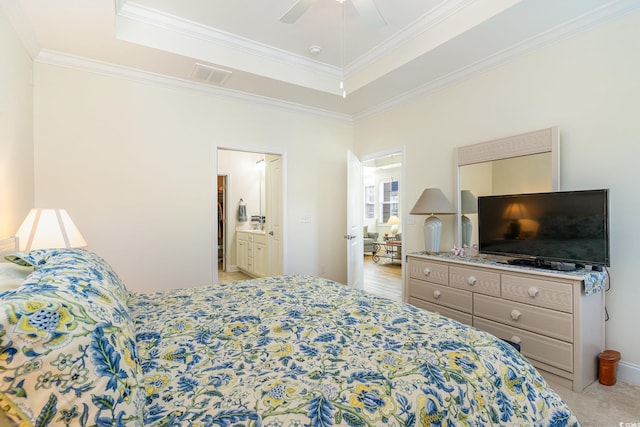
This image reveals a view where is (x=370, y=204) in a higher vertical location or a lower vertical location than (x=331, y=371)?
higher

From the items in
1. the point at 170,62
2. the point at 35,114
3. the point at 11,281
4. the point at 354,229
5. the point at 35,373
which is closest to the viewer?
the point at 35,373

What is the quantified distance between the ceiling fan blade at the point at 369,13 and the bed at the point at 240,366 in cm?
200

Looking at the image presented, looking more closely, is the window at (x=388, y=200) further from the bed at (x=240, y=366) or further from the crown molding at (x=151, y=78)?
the bed at (x=240, y=366)

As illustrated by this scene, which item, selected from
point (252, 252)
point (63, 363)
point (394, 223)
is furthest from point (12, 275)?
point (394, 223)

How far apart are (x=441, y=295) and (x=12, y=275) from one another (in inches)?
117

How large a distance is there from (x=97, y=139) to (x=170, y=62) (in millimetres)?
1073

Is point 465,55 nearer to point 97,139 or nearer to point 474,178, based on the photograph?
point 474,178

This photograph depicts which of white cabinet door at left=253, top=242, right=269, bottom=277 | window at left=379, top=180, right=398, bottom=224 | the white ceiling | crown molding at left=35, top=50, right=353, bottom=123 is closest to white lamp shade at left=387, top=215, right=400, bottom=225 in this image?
window at left=379, top=180, right=398, bottom=224

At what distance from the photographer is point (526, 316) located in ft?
7.64

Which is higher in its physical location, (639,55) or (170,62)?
(170,62)

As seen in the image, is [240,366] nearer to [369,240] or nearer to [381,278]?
[381,278]

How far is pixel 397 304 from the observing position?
1738 millimetres

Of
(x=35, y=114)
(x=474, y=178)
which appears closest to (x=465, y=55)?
(x=474, y=178)

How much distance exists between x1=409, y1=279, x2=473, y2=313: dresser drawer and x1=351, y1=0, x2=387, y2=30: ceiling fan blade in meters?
2.31
